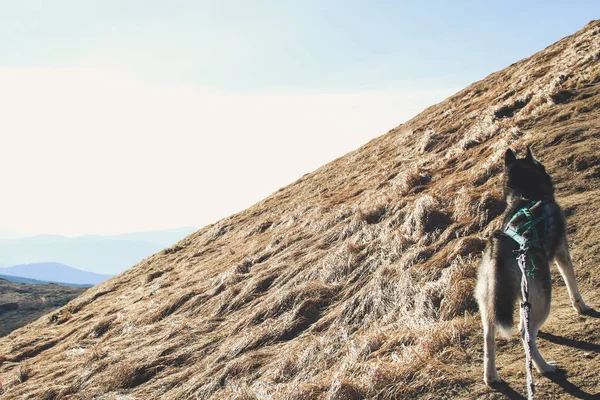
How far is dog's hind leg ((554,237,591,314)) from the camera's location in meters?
4.64

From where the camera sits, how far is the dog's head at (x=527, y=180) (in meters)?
4.95

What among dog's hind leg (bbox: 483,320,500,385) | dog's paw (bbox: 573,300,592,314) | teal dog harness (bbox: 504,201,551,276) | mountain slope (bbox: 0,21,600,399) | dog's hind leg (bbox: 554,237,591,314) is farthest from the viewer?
mountain slope (bbox: 0,21,600,399)

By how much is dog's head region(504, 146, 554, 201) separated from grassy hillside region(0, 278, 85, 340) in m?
31.5

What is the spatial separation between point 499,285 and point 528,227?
724mm

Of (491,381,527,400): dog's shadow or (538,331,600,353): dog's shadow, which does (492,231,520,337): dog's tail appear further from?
(538,331,600,353): dog's shadow

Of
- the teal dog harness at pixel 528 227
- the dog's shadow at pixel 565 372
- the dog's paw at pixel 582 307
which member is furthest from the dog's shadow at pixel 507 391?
the dog's paw at pixel 582 307

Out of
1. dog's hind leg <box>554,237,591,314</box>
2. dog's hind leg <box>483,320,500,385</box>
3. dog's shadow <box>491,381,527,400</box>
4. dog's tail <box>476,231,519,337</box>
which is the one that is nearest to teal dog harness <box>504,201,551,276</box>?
dog's tail <box>476,231,519,337</box>

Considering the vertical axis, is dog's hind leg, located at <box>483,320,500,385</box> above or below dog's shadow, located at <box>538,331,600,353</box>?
above

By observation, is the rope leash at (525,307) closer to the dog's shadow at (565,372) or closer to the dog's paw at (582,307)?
the dog's shadow at (565,372)

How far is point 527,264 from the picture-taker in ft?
12.6

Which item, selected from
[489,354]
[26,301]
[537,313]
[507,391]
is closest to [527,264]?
[537,313]

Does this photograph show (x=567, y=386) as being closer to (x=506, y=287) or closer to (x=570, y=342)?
(x=570, y=342)

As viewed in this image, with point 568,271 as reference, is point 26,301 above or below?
above

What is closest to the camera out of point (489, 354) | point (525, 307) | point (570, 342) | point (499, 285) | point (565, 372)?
point (525, 307)
